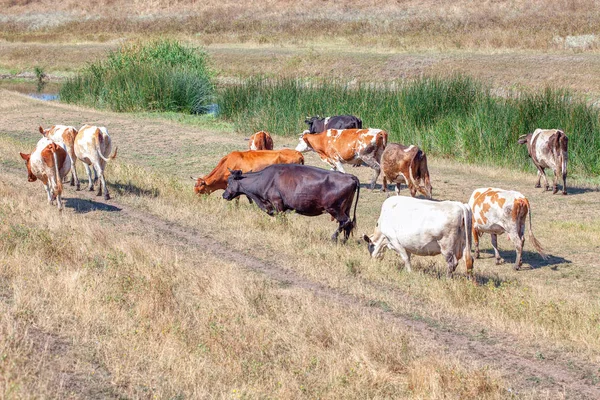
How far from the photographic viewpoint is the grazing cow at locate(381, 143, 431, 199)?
1727 centimetres

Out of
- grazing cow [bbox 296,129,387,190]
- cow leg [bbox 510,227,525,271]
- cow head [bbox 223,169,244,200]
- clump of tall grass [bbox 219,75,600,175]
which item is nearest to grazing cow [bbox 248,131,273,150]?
grazing cow [bbox 296,129,387,190]

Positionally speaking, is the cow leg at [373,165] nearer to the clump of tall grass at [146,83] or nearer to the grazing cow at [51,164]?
the grazing cow at [51,164]

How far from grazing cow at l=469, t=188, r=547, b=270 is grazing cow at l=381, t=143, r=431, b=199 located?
3.39 meters

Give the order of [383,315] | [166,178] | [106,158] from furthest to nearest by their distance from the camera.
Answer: [166,178]
[106,158]
[383,315]

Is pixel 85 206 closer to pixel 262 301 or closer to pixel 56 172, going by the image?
pixel 56 172

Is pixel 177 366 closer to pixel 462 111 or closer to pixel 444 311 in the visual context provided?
pixel 444 311

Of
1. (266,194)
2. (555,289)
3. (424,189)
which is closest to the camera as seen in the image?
(555,289)

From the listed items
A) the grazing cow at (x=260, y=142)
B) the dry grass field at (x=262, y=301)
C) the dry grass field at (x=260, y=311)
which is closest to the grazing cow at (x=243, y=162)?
the dry grass field at (x=262, y=301)

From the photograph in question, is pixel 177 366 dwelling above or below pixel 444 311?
above

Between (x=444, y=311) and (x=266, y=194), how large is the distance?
4848 millimetres

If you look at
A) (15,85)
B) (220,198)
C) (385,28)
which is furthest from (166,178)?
(385,28)

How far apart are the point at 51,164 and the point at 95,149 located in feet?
6.17

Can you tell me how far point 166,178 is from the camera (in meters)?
18.7

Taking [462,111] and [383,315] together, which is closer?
[383,315]
